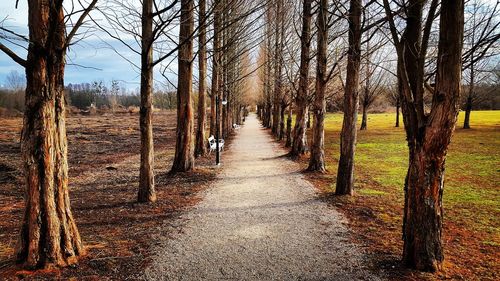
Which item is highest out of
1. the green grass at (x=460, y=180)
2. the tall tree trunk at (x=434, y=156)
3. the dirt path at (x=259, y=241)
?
the tall tree trunk at (x=434, y=156)

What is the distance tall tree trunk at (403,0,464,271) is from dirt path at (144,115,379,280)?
2.35 ft

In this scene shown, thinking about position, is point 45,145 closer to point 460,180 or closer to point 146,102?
point 146,102

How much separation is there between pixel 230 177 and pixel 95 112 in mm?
75214

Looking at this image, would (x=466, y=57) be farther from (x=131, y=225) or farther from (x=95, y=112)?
(x=95, y=112)

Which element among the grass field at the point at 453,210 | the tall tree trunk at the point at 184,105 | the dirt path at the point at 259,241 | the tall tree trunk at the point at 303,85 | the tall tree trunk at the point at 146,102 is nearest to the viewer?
the dirt path at the point at 259,241

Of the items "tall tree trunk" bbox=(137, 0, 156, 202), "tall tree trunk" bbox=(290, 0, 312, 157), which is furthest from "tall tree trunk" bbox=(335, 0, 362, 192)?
"tall tree trunk" bbox=(290, 0, 312, 157)

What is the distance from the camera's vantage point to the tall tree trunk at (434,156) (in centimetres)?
370

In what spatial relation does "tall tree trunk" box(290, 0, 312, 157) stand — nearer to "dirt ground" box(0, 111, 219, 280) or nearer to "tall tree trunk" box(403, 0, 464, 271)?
"dirt ground" box(0, 111, 219, 280)

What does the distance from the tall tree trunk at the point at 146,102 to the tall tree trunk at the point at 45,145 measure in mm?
2282

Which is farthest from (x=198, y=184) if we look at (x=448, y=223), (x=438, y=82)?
(x=438, y=82)

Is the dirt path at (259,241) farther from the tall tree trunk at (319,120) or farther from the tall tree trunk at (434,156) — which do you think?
the tall tree trunk at (319,120)

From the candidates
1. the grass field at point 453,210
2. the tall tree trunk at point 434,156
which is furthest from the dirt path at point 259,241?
the tall tree trunk at point 434,156

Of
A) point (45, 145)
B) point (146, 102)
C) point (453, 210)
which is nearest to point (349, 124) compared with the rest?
point (453, 210)

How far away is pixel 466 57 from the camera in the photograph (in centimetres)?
402
